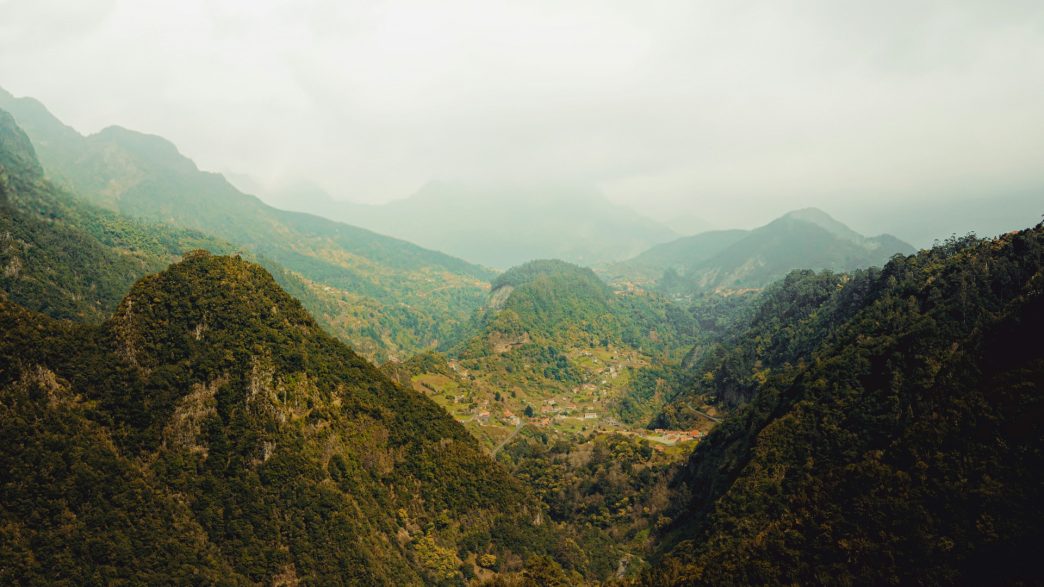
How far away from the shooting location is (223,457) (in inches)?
2879

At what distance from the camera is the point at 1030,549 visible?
5300cm

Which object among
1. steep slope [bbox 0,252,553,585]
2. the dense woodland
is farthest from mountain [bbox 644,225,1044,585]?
steep slope [bbox 0,252,553,585]

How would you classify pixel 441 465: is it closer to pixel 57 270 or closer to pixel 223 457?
pixel 223 457

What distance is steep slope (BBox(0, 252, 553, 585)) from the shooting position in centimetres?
5909

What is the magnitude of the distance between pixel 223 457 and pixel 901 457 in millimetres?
89471

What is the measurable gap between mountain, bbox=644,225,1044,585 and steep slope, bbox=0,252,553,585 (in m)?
37.8

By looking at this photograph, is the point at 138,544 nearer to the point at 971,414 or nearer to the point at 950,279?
the point at 971,414

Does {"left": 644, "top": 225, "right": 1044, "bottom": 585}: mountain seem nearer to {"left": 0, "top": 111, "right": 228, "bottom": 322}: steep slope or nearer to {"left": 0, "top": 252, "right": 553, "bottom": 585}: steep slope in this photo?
{"left": 0, "top": 252, "right": 553, "bottom": 585}: steep slope

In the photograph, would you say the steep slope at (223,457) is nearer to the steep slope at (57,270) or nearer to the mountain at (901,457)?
the mountain at (901,457)

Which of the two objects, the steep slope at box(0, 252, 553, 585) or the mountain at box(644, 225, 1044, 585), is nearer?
the mountain at box(644, 225, 1044, 585)

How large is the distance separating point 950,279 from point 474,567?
348 feet

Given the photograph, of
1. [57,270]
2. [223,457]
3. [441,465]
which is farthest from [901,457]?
[57,270]

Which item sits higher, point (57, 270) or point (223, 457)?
point (57, 270)

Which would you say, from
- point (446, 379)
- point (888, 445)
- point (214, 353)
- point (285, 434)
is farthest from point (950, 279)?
point (446, 379)
